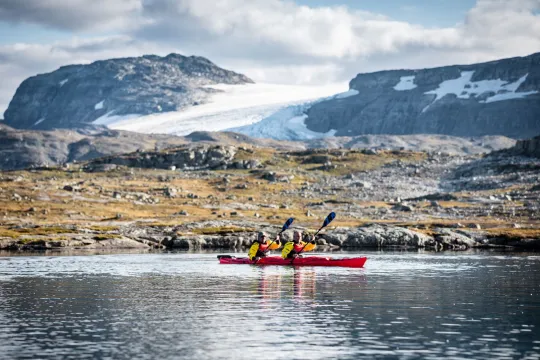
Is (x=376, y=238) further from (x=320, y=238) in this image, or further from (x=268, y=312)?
(x=268, y=312)

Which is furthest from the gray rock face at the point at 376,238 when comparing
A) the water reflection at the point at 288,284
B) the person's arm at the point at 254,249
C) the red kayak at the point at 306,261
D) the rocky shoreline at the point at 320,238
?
the water reflection at the point at 288,284

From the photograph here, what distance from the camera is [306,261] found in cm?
7931

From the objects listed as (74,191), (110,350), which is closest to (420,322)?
(110,350)

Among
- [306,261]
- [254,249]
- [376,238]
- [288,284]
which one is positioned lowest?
[288,284]

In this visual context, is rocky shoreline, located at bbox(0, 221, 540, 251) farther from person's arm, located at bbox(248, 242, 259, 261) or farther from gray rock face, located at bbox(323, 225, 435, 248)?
person's arm, located at bbox(248, 242, 259, 261)

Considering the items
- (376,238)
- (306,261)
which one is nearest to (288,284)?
(306,261)

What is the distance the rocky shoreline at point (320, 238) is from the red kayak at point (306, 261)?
30200mm

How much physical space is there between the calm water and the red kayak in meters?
1.09

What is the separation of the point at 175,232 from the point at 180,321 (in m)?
78.1

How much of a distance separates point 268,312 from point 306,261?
32571 mm

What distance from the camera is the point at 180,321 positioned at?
4372 centimetres

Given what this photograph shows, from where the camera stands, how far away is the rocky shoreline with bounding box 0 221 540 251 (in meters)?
113

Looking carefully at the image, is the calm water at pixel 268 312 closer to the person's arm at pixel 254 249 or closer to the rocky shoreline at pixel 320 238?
the person's arm at pixel 254 249

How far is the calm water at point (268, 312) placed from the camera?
36.2 m
